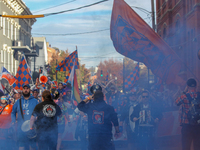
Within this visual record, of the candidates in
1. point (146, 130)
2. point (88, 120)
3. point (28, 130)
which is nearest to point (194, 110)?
point (146, 130)

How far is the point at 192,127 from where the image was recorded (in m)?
5.84

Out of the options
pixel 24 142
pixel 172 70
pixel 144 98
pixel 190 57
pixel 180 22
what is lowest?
pixel 24 142

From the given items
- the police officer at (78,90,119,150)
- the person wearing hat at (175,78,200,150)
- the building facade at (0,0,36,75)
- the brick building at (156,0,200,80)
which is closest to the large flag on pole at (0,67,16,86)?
the brick building at (156,0,200,80)

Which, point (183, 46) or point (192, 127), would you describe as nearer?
point (192, 127)

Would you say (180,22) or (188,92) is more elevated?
(180,22)

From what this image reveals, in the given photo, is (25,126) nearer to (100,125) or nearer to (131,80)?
(100,125)

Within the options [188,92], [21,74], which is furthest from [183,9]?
[188,92]

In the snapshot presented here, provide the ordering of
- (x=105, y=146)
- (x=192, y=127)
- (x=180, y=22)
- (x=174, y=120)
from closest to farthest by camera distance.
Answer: (x=105, y=146)
(x=192, y=127)
(x=174, y=120)
(x=180, y=22)

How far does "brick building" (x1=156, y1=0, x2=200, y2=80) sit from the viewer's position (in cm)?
1300

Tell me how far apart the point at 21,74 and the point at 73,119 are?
5.43 m

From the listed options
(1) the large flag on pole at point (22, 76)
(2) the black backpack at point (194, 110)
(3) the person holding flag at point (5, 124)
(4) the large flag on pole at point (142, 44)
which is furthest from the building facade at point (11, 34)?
(2) the black backpack at point (194, 110)

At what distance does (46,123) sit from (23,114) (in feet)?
3.33

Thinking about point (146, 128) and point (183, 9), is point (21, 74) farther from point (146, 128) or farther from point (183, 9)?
point (183, 9)

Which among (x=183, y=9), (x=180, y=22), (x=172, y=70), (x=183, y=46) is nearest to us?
(x=172, y=70)
